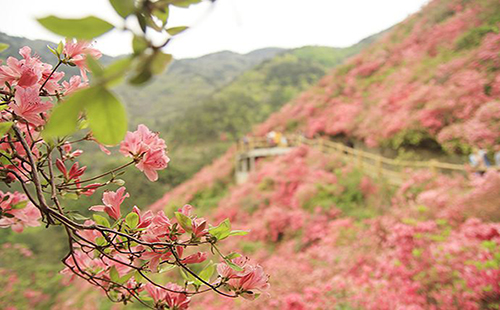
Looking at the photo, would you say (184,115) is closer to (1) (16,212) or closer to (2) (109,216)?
(1) (16,212)

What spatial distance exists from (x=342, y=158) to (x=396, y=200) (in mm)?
2611

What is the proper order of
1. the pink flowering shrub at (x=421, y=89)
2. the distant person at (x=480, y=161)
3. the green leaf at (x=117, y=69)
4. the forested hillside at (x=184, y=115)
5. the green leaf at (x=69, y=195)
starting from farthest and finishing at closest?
the forested hillside at (x=184, y=115)
the pink flowering shrub at (x=421, y=89)
the distant person at (x=480, y=161)
the green leaf at (x=69, y=195)
the green leaf at (x=117, y=69)

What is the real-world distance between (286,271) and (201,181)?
7.61 meters

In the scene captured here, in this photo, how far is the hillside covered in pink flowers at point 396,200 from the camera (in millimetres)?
2641

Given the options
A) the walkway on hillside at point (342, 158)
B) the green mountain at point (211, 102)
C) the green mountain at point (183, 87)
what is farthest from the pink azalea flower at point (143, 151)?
the green mountain at point (183, 87)

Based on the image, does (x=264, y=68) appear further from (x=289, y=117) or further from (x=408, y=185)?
(x=408, y=185)

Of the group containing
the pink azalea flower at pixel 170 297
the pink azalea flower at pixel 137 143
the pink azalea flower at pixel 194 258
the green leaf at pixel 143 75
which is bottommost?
the pink azalea flower at pixel 170 297

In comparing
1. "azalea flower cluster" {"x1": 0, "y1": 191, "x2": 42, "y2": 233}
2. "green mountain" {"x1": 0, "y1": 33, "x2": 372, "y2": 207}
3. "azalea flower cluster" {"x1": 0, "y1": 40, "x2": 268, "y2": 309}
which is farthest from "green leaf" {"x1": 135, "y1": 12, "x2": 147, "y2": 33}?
"green mountain" {"x1": 0, "y1": 33, "x2": 372, "y2": 207}

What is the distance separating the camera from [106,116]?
0.75 feet

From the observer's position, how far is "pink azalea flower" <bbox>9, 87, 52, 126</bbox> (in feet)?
1.86

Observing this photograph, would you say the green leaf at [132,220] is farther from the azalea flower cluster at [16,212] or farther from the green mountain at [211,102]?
the green mountain at [211,102]

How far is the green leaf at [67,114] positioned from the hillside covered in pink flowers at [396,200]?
46 cm

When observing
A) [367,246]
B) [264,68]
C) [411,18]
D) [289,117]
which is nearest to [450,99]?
[367,246]

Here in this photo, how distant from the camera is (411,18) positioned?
468 inches
